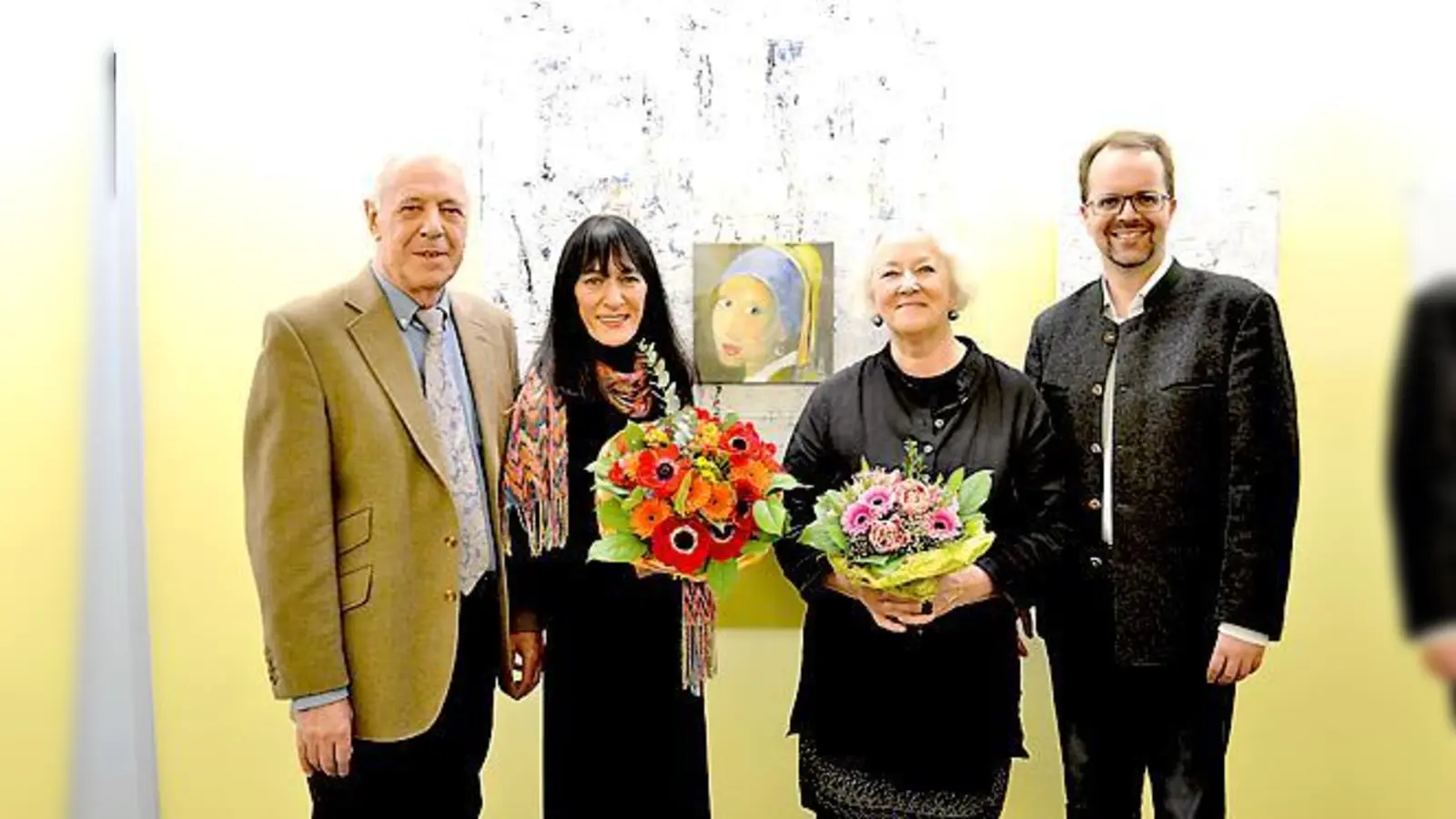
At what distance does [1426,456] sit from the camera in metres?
0.51

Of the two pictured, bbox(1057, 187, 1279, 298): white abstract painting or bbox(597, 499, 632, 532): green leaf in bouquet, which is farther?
bbox(1057, 187, 1279, 298): white abstract painting

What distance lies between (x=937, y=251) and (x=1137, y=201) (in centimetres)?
39

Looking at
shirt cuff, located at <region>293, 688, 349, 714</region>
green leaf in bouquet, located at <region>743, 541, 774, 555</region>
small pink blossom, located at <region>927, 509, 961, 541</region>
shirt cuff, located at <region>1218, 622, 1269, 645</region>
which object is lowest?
shirt cuff, located at <region>293, 688, 349, 714</region>

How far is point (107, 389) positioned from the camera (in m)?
3.04

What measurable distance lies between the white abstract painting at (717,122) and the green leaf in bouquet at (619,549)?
0.89m

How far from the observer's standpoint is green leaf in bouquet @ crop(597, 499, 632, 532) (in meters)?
2.28

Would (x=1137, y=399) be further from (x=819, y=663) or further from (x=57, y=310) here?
(x=57, y=310)

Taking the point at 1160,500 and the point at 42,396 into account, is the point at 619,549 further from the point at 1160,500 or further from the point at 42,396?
the point at 42,396

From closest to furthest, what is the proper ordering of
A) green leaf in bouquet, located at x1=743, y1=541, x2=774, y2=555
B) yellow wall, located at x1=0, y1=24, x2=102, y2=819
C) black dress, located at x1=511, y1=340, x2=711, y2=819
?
green leaf in bouquet, located at x1=743, y1=541, x2=774, y2=555
black dress, located at x1=511, y1=340, x2=711, y2=819
yellow wall, located at x1=0, y1=24, x2=102, y2=819

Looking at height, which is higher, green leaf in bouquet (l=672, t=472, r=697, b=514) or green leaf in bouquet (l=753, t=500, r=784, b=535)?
green leaf in bouquet (l=672, t=472, r=697, b=514)

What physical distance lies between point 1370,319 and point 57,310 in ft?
9.53

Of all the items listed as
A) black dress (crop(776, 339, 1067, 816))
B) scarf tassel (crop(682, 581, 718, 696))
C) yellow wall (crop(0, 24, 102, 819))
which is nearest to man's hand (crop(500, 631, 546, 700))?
scarf tassel (crop(682, 581, 718, 696))

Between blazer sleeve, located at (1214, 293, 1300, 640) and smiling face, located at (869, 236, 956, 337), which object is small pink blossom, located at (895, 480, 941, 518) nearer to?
smiling face, located at (869, 236, 956, 337)

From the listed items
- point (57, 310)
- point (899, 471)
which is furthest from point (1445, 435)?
point (57, 310)
